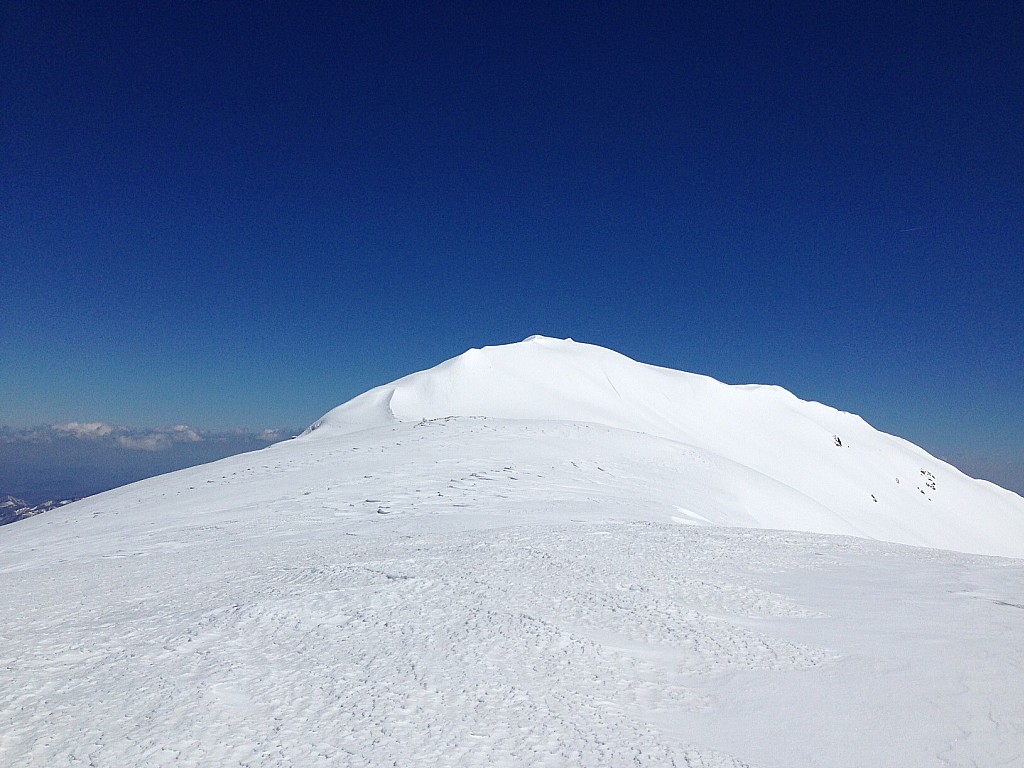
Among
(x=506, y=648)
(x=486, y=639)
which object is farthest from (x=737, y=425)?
(x=506, y=648)

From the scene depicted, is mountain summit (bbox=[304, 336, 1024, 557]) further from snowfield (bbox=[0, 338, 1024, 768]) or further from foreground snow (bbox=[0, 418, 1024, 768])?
foreground snow (bbox=[0, 418, 1024, 768])

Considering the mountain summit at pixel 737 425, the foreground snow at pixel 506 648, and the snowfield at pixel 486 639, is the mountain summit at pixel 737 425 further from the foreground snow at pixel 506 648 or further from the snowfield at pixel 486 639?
the foreground snow at pixel 506 648

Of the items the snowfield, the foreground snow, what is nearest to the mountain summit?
the snowfield

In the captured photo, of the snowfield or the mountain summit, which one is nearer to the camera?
the snowfield

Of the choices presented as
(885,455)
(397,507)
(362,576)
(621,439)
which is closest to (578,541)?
(362,576)

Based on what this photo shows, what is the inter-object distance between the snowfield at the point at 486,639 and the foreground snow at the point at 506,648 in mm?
31

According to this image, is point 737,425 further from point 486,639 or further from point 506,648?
point 506,648

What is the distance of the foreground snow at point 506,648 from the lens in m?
4.57

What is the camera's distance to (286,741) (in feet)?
15.1

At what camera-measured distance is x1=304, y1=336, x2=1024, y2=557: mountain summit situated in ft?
136

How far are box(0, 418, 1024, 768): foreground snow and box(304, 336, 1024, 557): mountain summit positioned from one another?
679 inches

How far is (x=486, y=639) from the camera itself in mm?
6340

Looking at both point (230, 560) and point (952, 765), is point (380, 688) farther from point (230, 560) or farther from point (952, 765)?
point (230, 560)

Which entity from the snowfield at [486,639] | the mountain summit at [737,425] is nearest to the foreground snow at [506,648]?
the snowfield at [486,639]
